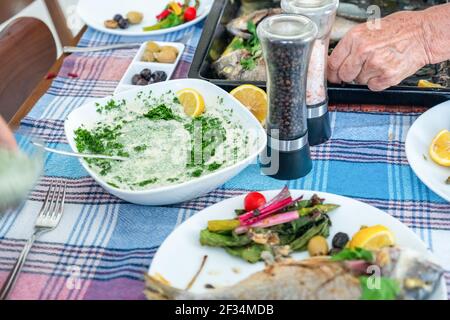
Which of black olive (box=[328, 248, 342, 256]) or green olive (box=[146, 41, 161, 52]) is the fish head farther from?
green olive (box=[146, 41, 161, 52])

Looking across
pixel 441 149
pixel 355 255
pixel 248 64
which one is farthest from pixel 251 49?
pixel 355 255

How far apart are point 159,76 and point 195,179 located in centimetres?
62

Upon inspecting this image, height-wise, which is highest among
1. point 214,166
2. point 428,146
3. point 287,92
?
point 287,92

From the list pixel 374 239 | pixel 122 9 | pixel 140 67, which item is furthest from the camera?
pixel 122 9

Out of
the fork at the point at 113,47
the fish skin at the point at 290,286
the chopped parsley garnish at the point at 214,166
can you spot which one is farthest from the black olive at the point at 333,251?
the fork at the point at 113,47

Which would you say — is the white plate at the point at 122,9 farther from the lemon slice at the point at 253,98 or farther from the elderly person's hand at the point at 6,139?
the elderly person's hand at the point at 6,139

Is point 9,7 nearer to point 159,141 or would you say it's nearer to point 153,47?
point 153,47

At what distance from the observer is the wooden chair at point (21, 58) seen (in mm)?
1955

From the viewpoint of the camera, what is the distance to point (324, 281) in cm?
99

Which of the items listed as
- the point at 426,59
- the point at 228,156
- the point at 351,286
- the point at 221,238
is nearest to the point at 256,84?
the point at 228,156

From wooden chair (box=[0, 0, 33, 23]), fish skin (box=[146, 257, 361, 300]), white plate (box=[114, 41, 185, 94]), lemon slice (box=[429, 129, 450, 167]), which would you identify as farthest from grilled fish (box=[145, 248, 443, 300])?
wooden chair (box=[0, 0, 33, 23])

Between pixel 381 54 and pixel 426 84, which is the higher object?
pixel 381 54

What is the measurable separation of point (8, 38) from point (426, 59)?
1301 mm

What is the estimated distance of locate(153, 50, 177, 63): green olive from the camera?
74.3 inches
